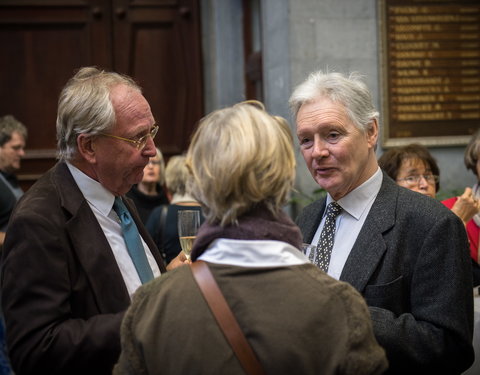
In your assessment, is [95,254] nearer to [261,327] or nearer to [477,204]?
Answer: [261,327]

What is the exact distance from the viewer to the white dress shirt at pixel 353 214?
249cm

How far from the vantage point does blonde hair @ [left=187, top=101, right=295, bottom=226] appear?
164 cm

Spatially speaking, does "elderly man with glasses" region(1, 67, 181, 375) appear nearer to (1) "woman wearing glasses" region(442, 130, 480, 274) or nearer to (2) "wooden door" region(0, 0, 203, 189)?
(1) "woman wearing glasses" region(442, 130, 480, 274)

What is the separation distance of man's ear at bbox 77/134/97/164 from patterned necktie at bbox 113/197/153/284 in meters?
0.18

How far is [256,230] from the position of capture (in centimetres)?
166

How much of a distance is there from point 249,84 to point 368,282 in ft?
16.3

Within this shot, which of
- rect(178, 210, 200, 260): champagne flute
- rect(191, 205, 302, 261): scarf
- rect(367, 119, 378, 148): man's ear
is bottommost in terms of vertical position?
rect(178, 210, 200, 260): champagne flute

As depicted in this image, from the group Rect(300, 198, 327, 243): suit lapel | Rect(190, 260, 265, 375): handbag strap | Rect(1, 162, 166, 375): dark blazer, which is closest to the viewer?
Rect(190, 260, 265, 375): handbag strap

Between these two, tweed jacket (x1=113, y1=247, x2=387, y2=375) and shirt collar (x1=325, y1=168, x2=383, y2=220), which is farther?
shirt collar (x1=325, y1=168, x2=383, y2=220)

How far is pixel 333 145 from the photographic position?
2492mm

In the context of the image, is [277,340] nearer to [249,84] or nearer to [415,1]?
[415,1]

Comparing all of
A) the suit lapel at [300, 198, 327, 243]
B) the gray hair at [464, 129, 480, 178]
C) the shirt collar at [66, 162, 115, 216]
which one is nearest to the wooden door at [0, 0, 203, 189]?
the gray hair at [464, 129, 480, 178]

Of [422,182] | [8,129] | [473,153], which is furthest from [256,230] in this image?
[8,129]

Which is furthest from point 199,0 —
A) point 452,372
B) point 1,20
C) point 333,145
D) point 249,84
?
point 452,372
